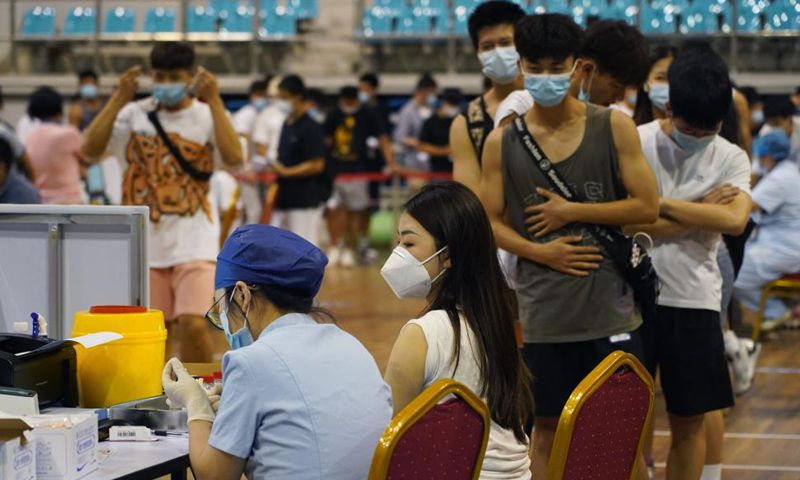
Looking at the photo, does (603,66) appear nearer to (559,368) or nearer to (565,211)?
(565,211)

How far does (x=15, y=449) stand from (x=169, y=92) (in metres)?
3.35

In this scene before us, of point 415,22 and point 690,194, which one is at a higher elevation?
point 415,22

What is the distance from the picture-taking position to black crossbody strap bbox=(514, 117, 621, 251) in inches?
160

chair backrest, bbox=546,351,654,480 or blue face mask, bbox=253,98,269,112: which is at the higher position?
blue face mask, bbox=253,98,269,112

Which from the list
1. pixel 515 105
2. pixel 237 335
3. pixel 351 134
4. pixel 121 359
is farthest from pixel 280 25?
pixel 237 335

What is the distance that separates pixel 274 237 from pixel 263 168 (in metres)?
9.56

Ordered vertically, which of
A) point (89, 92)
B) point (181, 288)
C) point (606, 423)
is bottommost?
point (181, 288)

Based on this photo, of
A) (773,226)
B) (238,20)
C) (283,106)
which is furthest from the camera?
(238,20)

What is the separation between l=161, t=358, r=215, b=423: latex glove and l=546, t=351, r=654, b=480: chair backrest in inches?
28.5

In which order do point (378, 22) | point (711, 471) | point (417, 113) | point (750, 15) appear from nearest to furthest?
point (711, 471) → point (417, 113) → point (750, 15) → point (378, 22)

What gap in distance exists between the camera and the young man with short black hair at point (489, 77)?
4672 mm

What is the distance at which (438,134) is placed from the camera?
13.5 meters

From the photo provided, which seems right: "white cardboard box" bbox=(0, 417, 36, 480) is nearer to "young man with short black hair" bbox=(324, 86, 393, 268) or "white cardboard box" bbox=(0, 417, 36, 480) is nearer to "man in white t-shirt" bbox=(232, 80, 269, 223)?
"man in white t-shirt" bbox=(232, 80, 269, 223)

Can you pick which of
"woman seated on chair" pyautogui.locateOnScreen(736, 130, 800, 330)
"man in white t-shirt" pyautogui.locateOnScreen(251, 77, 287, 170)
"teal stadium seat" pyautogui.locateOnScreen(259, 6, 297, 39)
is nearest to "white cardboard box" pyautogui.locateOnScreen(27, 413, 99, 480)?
"woman seated on chair" pyautogui.locateOnScreen(736, 130, 800, 330)
